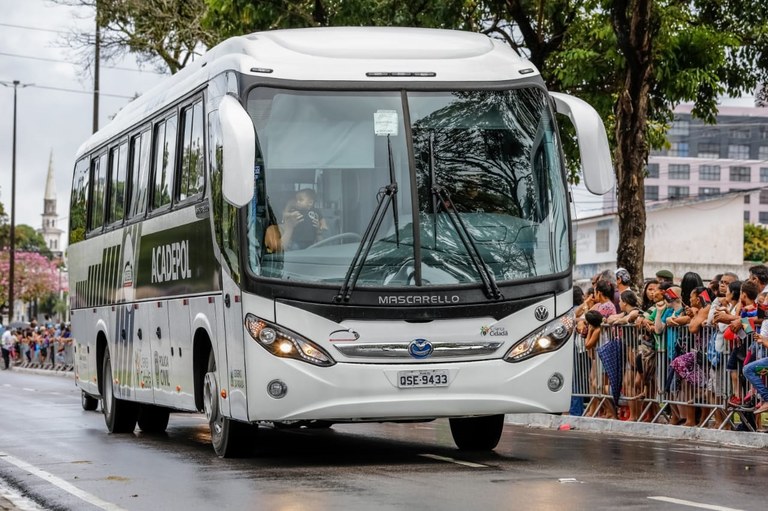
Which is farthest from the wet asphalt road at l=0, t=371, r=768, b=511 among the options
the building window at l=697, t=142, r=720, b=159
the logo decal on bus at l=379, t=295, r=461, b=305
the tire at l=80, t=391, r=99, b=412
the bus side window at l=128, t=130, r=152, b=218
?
the building window at l=697, t=142, r=720, b=159

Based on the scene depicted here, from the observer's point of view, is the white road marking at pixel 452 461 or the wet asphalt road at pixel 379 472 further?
the white road marking at pixel 452 461

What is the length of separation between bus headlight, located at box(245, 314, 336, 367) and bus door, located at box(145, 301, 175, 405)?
3.37 meters

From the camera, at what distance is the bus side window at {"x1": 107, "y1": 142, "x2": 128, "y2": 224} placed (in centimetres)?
1739

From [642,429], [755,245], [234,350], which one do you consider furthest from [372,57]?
[755,245]

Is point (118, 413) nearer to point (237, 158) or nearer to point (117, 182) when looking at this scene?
point (117, 182)

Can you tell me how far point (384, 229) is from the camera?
11.7m

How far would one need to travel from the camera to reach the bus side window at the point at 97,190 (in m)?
18.8

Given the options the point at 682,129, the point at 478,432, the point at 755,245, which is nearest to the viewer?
the point at 478,432

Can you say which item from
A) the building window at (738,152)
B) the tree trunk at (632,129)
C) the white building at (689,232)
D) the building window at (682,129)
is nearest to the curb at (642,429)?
the tree trunk at (632,129)

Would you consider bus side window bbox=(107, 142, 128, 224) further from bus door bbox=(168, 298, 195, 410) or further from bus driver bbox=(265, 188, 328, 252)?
bus driver bbox=(265, 188, 328, 252)

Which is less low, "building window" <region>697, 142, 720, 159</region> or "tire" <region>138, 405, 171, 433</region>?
"building window" <region>697, 142, 720, 159</region>

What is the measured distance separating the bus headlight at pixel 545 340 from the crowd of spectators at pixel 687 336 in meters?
3.37

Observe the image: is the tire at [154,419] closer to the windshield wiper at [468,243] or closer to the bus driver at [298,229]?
the bus driver at [298,229]

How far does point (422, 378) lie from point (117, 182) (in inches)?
285
